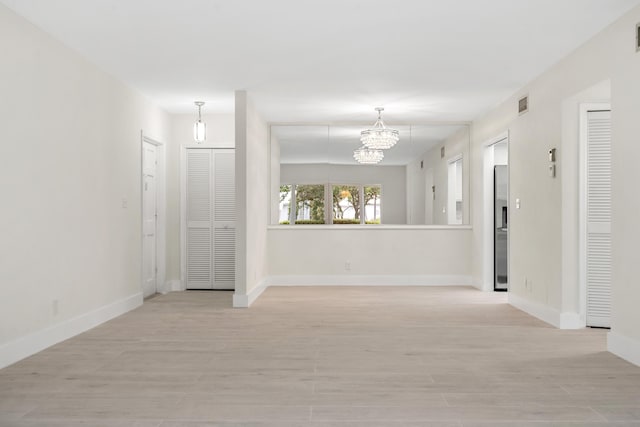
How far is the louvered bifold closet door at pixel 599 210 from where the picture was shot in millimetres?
5156

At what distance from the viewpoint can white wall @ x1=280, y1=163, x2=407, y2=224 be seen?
336 inches

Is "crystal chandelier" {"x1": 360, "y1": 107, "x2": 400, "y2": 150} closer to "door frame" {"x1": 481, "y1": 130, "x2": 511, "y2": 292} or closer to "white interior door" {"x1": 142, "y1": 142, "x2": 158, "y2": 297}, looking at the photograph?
"door frame" {"x1": 481, "y1": 130, "x2": 511, "y2": 292}

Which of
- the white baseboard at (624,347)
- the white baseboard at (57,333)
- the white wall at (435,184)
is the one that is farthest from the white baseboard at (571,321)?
the white baseboard at (57,333)

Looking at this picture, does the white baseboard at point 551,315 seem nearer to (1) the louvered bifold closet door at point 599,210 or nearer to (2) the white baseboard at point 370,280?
(1) the louvered bifold closet door at point 599,210

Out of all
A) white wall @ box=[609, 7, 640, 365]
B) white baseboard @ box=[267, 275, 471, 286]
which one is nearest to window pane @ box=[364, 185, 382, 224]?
white baseboard @ box=[267, 275, 471, 286]

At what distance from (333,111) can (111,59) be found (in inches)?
128

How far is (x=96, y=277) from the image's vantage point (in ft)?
17.8

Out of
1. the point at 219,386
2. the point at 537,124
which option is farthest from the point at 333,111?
the point at 219,386

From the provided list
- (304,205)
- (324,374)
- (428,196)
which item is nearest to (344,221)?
(304,205)

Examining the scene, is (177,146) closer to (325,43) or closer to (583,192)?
(325,43)

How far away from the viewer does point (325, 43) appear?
4805 millimetres

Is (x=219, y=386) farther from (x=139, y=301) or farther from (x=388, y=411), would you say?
(x=139, y=301)

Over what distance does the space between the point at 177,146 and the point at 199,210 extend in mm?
933

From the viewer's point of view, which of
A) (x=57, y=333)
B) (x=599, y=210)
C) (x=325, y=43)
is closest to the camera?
(x=57, y=333)
